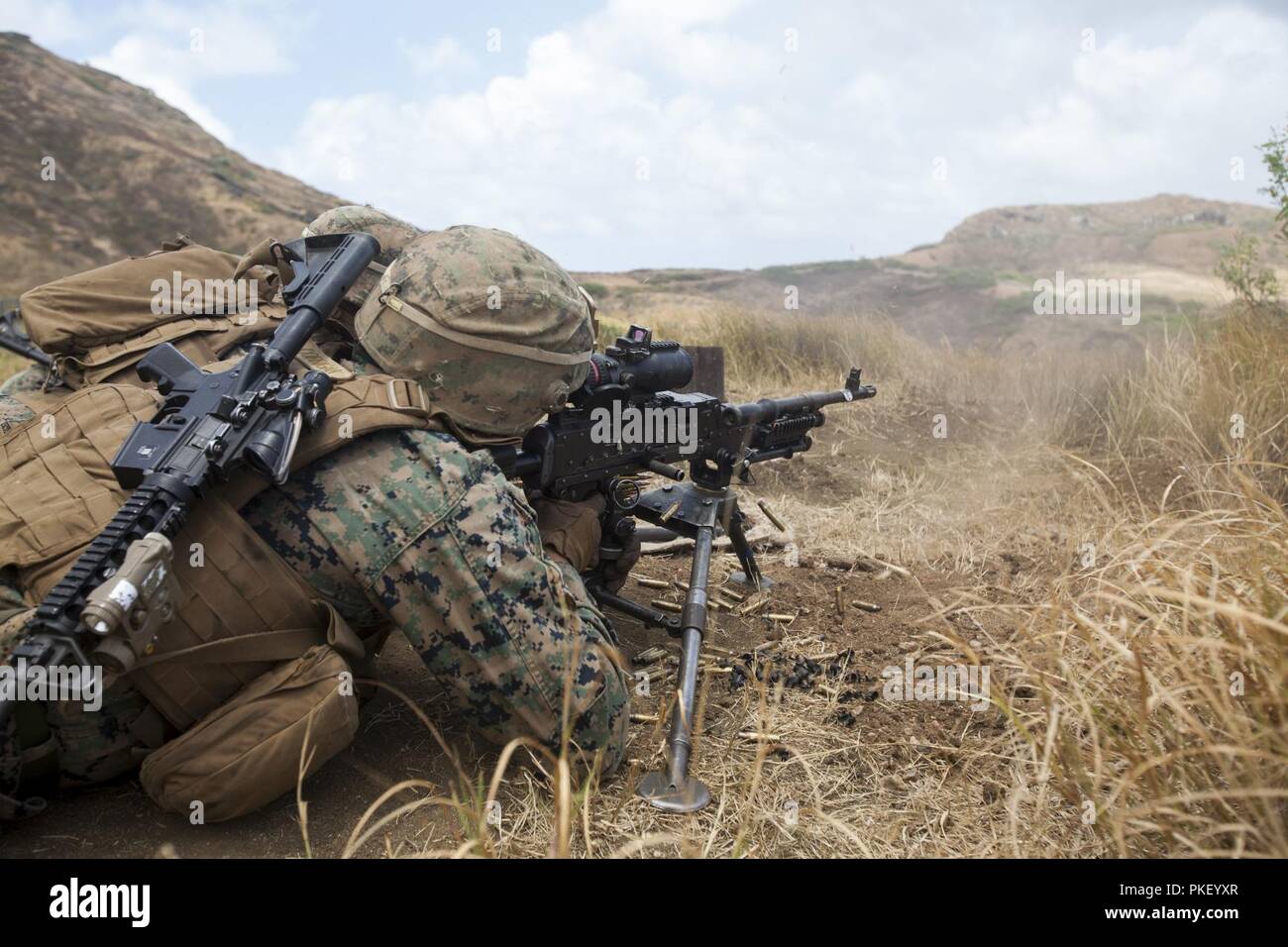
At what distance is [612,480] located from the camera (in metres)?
3.70

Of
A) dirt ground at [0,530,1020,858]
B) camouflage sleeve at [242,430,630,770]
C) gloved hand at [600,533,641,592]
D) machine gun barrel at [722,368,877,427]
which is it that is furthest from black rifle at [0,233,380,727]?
machine gun barrel at [722,368,877,427]

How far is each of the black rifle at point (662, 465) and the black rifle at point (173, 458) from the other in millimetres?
833

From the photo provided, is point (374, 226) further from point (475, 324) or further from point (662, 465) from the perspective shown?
point (662, 465)

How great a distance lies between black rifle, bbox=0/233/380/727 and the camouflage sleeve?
7.7 inches

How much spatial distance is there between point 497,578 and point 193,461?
0.86 meters

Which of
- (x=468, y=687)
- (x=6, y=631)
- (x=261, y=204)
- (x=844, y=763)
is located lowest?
(x=844, y=763)

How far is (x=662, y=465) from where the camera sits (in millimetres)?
4023

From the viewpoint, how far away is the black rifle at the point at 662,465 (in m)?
3.12

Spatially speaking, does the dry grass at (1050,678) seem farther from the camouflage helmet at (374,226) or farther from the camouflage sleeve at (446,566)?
the camouflage helmet at (374,226)

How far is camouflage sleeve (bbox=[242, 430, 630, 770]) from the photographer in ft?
8.25

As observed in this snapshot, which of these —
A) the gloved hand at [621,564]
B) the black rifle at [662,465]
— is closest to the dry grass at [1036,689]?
the black rifle at [662,465]

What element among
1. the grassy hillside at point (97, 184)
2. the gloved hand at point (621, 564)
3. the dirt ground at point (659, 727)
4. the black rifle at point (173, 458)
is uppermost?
the grassy hillside at point (97, 184)
